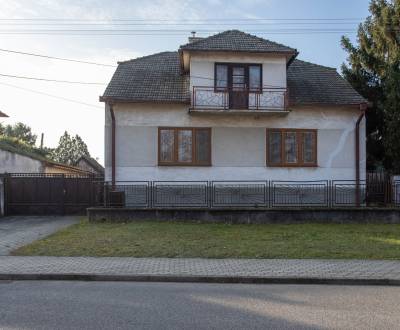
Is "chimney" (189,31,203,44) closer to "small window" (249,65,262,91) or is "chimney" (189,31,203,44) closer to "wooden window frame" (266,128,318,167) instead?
"small window" (249,65,262,91)

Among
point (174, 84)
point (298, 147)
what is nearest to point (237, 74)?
point (174, 84)

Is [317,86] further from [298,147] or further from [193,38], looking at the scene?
[193,38]

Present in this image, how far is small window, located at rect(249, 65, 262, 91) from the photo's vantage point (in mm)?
21562

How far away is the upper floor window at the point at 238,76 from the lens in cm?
2147

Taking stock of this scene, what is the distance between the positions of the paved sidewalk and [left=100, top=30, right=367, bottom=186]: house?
411 inches

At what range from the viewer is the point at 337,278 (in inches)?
357

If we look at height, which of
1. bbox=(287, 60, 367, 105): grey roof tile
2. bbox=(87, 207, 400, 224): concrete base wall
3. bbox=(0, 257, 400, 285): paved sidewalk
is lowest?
bbox=(0, 257, 400, 285): paved sidewalk

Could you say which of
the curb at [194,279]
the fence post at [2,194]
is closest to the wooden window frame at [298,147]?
the fence post at [2,194]

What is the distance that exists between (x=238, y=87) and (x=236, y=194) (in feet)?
15.3

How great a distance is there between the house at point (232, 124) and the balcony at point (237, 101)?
0.04 metres

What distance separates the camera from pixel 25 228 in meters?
17.0

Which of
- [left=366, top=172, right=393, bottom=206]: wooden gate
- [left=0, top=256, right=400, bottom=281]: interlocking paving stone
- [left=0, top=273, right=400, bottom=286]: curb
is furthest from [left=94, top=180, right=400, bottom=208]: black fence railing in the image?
[left=0, top=273, right=400, bottom=286]: curb

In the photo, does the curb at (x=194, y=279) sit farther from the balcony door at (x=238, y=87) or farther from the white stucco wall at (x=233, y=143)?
the balcony door at (x=238, y=87)

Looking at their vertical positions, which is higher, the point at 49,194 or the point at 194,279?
the point at 49,194
